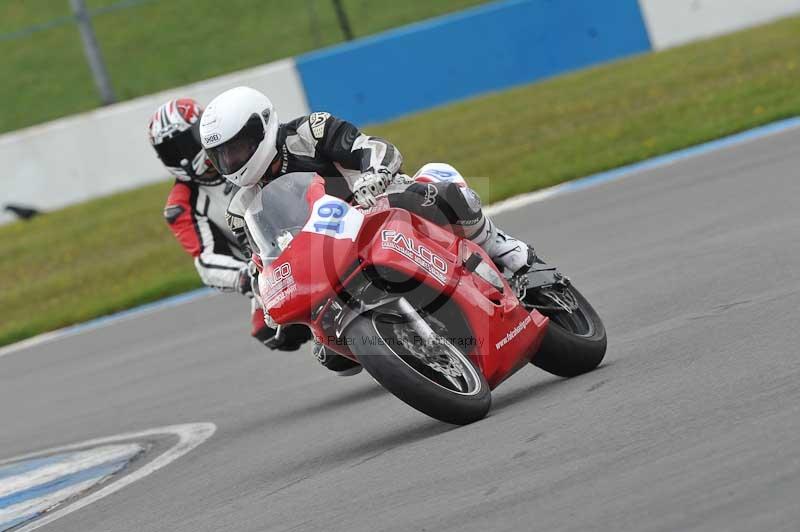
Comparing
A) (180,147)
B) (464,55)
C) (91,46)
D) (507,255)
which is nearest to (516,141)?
(464,55)

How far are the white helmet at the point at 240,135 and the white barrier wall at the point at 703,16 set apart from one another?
15104mm

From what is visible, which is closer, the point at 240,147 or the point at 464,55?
the point at 240,147

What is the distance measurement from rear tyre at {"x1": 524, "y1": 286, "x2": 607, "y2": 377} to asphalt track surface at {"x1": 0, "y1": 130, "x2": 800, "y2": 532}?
90mm

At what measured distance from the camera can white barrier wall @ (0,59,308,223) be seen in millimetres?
20625

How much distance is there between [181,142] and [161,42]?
20238 millimetres

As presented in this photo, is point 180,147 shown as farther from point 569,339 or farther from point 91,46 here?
point 91,46

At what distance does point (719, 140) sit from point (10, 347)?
714 centimetres

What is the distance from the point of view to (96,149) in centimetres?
2084

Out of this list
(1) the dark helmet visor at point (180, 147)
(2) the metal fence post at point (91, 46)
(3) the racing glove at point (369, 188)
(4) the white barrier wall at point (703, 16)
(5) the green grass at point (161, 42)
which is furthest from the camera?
(5) the green grass at point (161, 42)

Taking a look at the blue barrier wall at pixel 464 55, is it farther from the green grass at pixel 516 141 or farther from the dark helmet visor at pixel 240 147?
the dark helmet visor at pixel 240 147

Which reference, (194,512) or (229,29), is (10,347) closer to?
(194,512)

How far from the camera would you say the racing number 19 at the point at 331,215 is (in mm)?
6012

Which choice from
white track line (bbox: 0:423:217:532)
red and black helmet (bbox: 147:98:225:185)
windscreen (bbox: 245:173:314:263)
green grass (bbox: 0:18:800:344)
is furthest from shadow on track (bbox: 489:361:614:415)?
green grass (bbox: 0:18:800:344)

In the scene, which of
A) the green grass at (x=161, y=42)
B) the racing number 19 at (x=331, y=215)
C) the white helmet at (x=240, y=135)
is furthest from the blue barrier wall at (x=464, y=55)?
the racing number 19 at (x=331, y=215)
